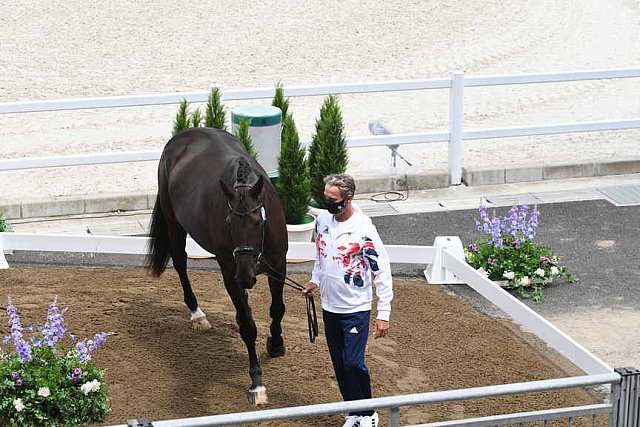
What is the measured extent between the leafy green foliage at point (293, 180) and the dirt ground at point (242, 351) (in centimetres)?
105

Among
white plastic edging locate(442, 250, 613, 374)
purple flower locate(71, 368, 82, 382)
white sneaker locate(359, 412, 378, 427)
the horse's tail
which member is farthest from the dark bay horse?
white plastic edging locate(442, 250, 613, 374)

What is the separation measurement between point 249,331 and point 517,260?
330 cm

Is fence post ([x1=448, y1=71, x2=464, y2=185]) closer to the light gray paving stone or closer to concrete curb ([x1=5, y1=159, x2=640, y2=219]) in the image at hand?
concrete curb ([x1=5, y1=159, x2=640, y2=219])

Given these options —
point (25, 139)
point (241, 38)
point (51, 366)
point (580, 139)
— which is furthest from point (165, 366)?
point (241, 38)

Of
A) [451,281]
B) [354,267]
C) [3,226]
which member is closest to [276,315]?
[354,267]

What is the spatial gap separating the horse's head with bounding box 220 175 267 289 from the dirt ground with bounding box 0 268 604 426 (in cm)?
98

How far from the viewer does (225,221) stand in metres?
8.16

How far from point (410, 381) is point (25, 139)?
31.6 ft

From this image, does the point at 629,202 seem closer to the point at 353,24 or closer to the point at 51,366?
the point at 51,366

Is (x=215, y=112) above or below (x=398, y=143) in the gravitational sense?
above

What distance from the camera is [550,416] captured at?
568cm

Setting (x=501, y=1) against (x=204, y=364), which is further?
(x=501, y=1)

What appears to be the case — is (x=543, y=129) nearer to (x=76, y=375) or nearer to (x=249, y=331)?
(x=249, y=331)

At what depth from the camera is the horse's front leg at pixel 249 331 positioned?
797 centimetres
